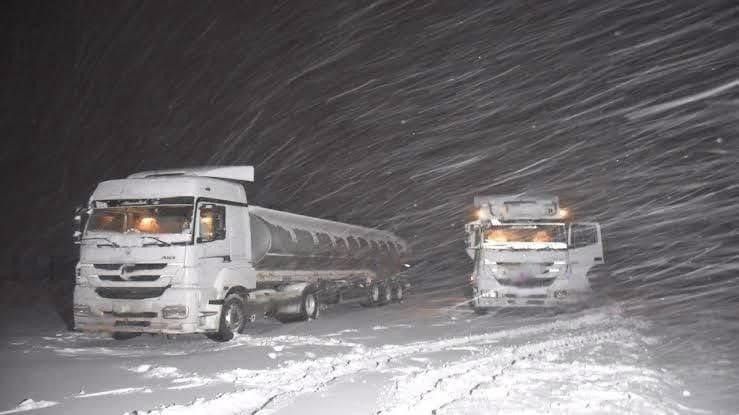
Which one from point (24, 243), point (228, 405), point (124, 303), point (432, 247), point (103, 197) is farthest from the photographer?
point (432, 247)

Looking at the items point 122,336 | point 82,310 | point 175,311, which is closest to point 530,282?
point 175,311

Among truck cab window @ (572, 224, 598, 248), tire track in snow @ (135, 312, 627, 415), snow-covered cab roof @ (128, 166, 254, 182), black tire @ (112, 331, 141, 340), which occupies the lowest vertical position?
tire track in snow @ (135, 312, 627, 415)

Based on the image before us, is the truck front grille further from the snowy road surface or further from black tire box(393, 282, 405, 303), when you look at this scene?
black tire box(393, 282, 405, 303)

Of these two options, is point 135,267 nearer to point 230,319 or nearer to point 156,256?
point 156,256

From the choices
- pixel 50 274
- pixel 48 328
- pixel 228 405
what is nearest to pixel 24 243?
pixel 50 274

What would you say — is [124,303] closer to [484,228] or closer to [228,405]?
[228,405]

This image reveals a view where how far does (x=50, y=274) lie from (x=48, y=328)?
680 inches

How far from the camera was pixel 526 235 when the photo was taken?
13.9m

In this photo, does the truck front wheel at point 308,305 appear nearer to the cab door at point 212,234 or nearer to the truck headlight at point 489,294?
the cab door at point 212,234

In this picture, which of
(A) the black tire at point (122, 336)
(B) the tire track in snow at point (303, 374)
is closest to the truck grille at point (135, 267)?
(A) the black tire at point (122, 336)

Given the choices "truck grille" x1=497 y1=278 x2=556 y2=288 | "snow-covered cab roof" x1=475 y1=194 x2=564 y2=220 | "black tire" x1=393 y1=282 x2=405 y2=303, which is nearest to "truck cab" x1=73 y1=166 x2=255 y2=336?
"truck grille" x1=497 y1=278 x2=556 y2=288

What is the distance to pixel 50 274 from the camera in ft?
89.4

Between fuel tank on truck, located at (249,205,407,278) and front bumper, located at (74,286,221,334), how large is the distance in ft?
6.41

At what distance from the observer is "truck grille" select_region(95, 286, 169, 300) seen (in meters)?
9.49
